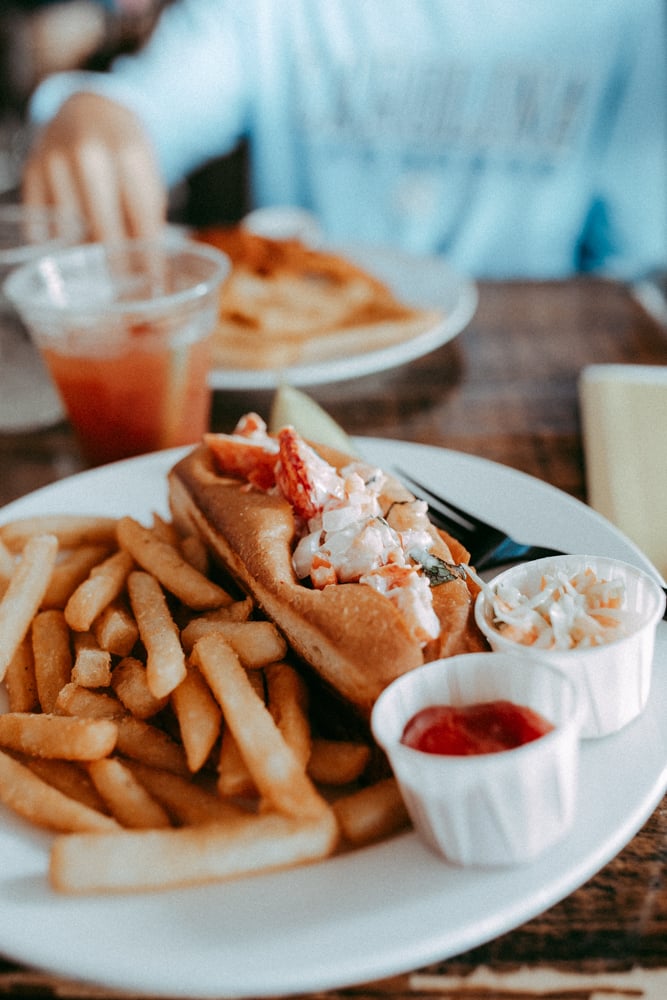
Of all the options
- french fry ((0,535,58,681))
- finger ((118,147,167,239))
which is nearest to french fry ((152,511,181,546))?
french fry ((0,535,58,681))

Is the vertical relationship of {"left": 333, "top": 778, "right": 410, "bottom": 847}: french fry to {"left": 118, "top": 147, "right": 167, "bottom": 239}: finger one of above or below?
below

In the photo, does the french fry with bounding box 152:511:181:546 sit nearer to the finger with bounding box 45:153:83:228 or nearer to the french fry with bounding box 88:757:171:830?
the french fry with bounding box 88:757:171:830

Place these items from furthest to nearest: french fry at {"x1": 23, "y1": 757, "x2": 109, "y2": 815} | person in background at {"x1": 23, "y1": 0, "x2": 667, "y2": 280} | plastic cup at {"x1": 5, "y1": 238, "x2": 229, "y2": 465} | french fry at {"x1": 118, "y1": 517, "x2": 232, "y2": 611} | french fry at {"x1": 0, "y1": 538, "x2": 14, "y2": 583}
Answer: person in background at {"x1": 23, "y1": 0, "x2": 667, "y2": 280} → plastic cup at {"x1": 5, "y1": 238, "x2": 229, "y2": 465} → french fry at {"x1": 0, "y1": 538, "x2": 14, "y2": 583} → french fry at {"x1": 118, "y1": 517, "x2": 232, "y2": 611} → french fry at {"x1": 23, "y1": 757, "x2": 109, "y2": 815}

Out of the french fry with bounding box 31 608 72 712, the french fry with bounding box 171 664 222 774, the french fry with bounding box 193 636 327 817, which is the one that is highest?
the french fry with bounding box 193 636 327 817

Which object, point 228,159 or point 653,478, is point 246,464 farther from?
point 228,159

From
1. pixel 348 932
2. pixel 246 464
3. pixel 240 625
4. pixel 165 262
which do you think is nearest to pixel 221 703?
pixel 240 625

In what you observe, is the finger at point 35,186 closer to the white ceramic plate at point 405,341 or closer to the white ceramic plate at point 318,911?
the white ceramic plate at point 405,341

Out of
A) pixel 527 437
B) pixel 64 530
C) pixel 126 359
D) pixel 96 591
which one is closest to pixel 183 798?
pixel 96 591
